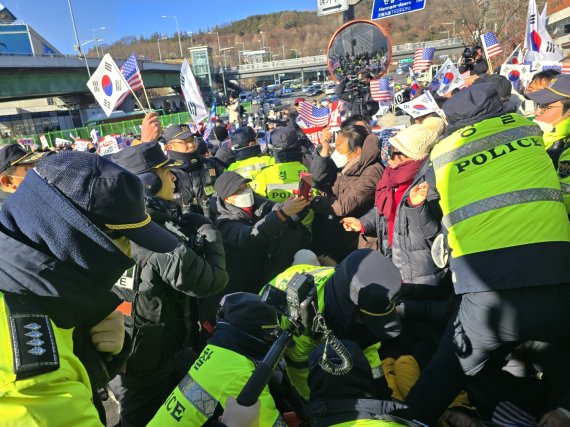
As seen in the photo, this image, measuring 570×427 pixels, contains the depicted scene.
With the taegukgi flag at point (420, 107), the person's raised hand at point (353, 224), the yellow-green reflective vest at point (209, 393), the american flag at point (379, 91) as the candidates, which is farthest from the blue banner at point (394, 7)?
the yellow-green reflective vest at point (209, 393)

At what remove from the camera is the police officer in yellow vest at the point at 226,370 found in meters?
1.65

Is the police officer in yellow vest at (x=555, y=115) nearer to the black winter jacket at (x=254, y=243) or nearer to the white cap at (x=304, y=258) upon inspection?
the white cap at (x=304, y=258)

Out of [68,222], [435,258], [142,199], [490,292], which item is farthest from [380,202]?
[68,222]

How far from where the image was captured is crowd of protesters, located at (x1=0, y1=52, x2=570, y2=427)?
1147 mm

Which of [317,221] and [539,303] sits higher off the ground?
[539,303]

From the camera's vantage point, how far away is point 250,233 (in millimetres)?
3223

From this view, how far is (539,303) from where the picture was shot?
5.79 feet

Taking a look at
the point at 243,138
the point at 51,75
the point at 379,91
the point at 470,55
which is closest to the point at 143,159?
the point at 243,138

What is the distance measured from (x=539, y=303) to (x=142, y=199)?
182 centimetres

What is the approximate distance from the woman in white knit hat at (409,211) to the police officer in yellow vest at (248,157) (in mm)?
1528

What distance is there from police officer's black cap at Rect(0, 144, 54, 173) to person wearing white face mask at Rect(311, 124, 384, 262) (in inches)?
110

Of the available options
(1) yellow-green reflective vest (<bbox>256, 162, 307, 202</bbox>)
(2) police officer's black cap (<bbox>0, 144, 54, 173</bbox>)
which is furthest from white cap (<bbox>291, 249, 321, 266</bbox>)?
(2) police officer's black cap (<bbox>0, 144, 54, 173</bbox>)

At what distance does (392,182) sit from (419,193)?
1.38 feet

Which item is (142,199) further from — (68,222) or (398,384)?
(398,384)
